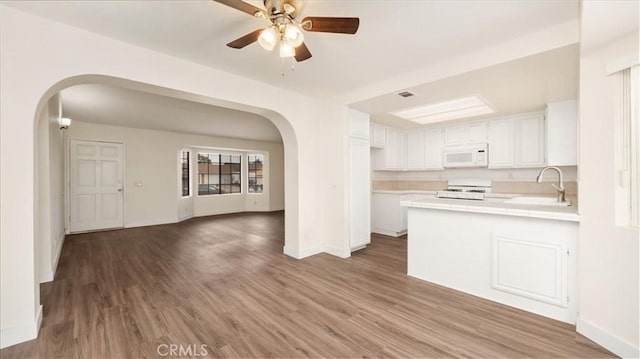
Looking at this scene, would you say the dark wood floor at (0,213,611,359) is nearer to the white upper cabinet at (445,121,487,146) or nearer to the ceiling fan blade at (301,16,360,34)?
the ceiling fan blade at (301,16,360,34)

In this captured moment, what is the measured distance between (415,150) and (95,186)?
757 centimetres

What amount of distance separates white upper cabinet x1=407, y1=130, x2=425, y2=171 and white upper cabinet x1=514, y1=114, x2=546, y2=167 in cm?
174

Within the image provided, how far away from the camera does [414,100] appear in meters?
3.63

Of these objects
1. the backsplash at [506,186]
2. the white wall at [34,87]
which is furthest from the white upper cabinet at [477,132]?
the white wall at [34,87]

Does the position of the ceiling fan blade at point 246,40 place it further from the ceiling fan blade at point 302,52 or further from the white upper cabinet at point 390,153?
the white upper cabinet at point 390,153

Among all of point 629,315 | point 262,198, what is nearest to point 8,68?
point 629,315

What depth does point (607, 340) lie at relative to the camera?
1.83 metres

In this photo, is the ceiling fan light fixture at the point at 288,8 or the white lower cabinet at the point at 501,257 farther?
the white lower cabinet at the point at 501,257

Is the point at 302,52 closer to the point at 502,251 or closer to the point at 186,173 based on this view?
the point at 502,251

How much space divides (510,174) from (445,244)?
3267 millimetres

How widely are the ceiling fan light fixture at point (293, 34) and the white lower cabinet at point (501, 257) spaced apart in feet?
7.78

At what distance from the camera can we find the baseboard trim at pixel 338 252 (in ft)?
13.1

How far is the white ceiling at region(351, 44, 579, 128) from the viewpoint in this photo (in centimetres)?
245

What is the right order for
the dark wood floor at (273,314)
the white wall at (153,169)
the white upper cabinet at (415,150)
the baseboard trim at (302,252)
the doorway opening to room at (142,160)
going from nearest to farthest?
1. the dark wood floor at (273,314)
2. the doorway opening to room at (142,160)
3. the baseboard trim at (302,252)
4. the white upper cabinet at (415,150)
5. the white wall at (153,169)
